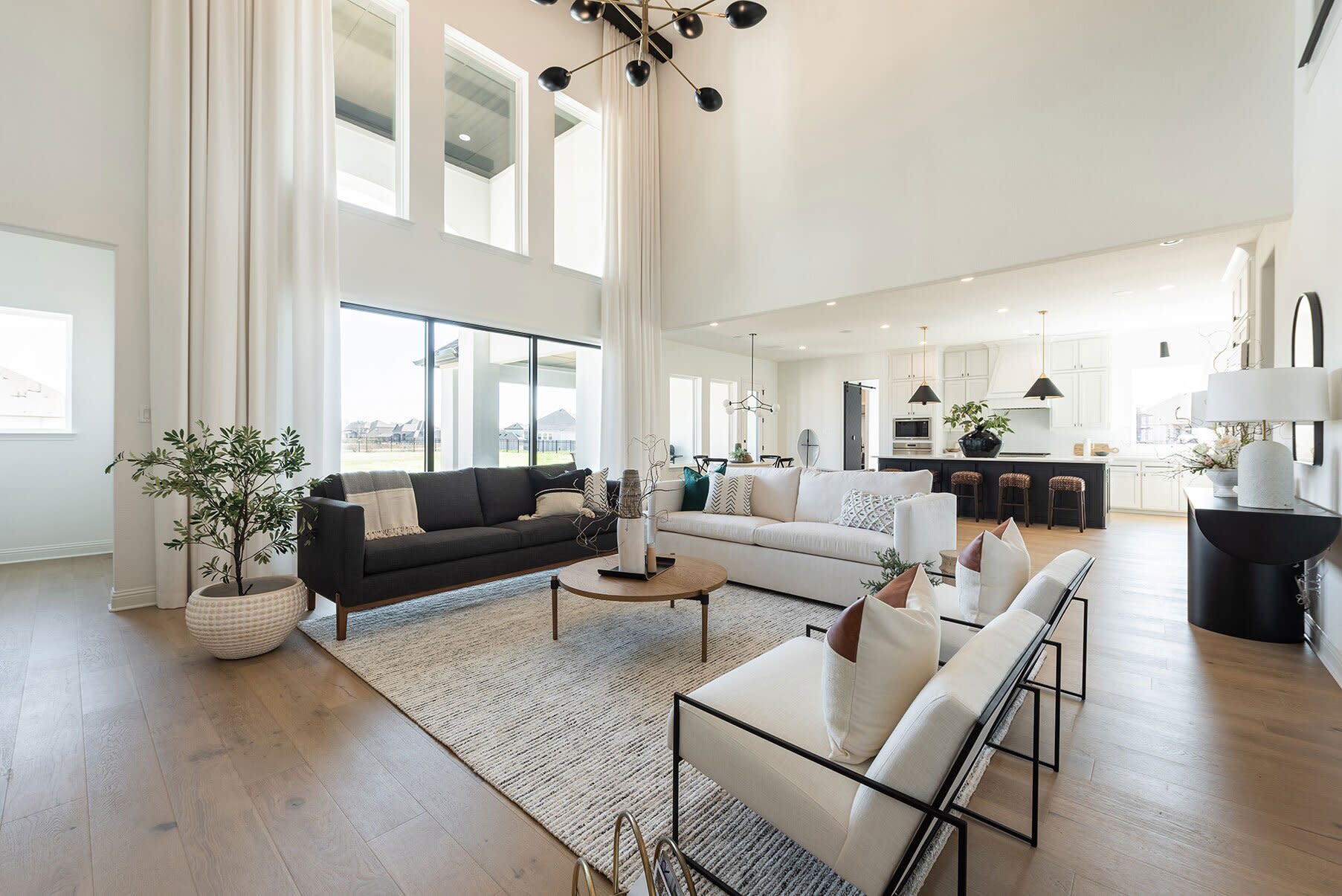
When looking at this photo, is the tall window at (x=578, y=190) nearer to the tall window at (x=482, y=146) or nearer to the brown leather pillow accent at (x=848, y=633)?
the tall window at (x=482, y=146)

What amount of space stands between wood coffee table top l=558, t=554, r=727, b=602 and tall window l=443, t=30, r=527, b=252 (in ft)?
13.0

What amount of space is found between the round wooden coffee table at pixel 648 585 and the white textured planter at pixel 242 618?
1332 millimetres

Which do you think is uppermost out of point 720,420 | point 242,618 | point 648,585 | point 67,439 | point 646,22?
point 646,22

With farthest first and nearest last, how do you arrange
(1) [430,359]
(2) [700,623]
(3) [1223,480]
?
(1) [430,359], (3) [1223,480], (2) [700,623]

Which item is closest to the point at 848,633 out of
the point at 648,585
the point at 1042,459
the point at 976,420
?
the point at 648,585

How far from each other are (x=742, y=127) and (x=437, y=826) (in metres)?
6.91

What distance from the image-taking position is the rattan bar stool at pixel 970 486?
7.44 meters

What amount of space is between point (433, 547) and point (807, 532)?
2.44m

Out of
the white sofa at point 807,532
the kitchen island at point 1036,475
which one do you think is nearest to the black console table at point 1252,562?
the white sofa at point 807,532

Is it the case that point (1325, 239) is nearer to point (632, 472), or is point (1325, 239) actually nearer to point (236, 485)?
point (632, 472)

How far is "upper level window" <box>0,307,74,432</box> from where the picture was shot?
15.2 feet

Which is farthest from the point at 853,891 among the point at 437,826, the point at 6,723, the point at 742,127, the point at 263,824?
the point at 742,127

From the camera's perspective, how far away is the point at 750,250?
6.23 metres

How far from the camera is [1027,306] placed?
6.14m
